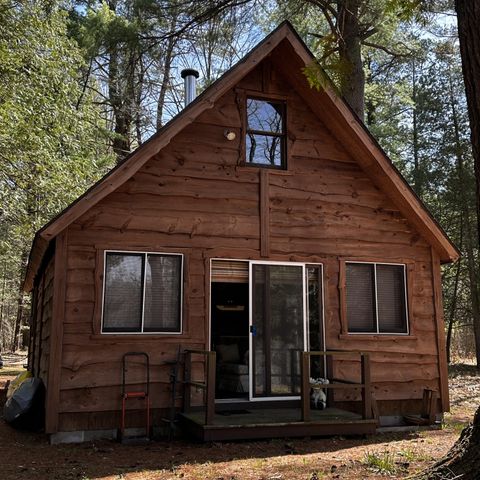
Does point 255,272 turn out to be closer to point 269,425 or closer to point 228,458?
point 269,425

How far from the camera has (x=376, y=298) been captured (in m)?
8.90

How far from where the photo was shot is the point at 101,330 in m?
7.46

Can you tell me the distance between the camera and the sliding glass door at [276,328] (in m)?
8.15

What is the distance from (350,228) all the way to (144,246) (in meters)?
3.36

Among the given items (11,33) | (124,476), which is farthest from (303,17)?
(124,476)

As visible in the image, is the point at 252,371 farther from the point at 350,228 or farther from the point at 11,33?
the point at 11,33

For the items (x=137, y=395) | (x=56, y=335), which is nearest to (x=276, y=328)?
(x=137, y=395)

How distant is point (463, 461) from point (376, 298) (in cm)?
561

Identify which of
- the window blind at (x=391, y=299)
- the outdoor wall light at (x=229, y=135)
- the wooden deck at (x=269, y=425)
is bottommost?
the wooden deck at (x=269, y=425)

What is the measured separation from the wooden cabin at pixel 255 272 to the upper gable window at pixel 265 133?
33 mm

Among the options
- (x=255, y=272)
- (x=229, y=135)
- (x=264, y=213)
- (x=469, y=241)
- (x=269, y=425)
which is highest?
(x=229, y=135)

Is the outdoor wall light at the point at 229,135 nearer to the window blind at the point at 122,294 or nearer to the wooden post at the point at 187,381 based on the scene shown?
the window blind at the point at 122,294

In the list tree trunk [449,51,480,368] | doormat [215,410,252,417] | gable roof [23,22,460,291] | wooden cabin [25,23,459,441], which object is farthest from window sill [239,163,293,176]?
tree trunk [449,51,480,368]

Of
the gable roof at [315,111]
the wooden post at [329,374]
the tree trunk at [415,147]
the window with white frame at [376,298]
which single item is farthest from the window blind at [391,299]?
the tree trunk at [415,147]
